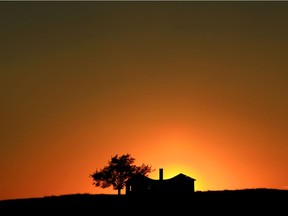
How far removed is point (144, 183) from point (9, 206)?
2269 centimetres

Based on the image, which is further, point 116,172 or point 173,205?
point 116,172

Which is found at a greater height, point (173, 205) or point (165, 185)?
point (165, 185)

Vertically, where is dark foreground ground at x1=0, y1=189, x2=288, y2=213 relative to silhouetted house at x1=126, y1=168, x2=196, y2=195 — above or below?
below

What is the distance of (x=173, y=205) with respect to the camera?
65.1m

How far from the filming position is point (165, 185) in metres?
86.3

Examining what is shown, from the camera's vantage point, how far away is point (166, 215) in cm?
5869

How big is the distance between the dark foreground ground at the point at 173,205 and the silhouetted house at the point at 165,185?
6.81m

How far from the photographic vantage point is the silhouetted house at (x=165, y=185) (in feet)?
281

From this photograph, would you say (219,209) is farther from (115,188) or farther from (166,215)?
(115,188)

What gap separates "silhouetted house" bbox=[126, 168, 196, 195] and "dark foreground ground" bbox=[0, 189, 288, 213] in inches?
268

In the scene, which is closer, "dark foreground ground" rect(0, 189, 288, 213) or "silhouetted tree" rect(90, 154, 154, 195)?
"dark foreground ground" rect(0, 189, 288, 213)

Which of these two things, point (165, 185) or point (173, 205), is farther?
point (165, 185)

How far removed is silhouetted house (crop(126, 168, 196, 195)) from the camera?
85.6m

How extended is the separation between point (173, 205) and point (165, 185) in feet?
69.8
